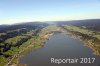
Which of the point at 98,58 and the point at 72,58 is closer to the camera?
the point at 98,58

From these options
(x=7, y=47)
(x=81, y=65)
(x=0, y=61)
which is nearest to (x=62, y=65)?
(x=81, y=65)

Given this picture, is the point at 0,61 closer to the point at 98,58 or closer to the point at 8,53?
the point at 8,53

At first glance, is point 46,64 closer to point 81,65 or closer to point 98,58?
point 81,65

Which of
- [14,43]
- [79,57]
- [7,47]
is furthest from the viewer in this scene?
[14,43]

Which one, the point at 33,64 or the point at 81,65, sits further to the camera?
the point at 33,64

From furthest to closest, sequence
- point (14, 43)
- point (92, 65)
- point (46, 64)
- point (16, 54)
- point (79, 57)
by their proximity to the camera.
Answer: point (14, 43)
point (16, 54)
point (79, 57)
point (46, 64)
point (92, 65)

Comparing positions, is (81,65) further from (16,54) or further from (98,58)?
(16,54)

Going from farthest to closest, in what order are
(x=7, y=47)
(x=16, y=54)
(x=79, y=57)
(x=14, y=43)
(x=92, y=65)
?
(x=14, y=43)
(x=7, y=47)
(x=16, y=54)
(x=79, y=57)
(x=92, y=65)

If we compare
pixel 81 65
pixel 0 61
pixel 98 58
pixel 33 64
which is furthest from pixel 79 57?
pixel 0 61
